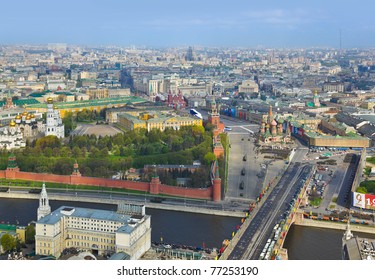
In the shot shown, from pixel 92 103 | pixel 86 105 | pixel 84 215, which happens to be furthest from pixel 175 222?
Result: pixel 92 103

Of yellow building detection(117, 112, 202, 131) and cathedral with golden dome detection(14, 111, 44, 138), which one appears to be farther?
yellow building detection(117, 112, 202, 131)

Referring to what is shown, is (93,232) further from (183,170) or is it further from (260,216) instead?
(183,170)

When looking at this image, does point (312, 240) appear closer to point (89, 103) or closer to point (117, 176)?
point (117, 176)

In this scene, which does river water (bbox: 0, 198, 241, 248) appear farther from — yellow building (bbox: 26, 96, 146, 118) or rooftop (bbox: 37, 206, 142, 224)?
yellow building (bbox: 26, 96, 146, 118)

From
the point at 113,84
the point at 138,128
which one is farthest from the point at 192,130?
the point at 113,84

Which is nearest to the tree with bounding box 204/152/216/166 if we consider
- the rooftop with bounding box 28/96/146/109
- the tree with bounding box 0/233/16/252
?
the tree with bounding box 0/233/16/252

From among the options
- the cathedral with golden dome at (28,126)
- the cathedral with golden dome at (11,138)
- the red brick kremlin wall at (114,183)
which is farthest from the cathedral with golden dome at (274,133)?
the cathedral with golden dome at (11,138)

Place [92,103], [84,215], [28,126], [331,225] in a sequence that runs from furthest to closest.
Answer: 1. [92,103]
2. [28,126]
3. [331,225]
4. [84,215]

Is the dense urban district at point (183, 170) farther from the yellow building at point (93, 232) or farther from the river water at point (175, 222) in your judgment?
the river water at point (175, 222)
